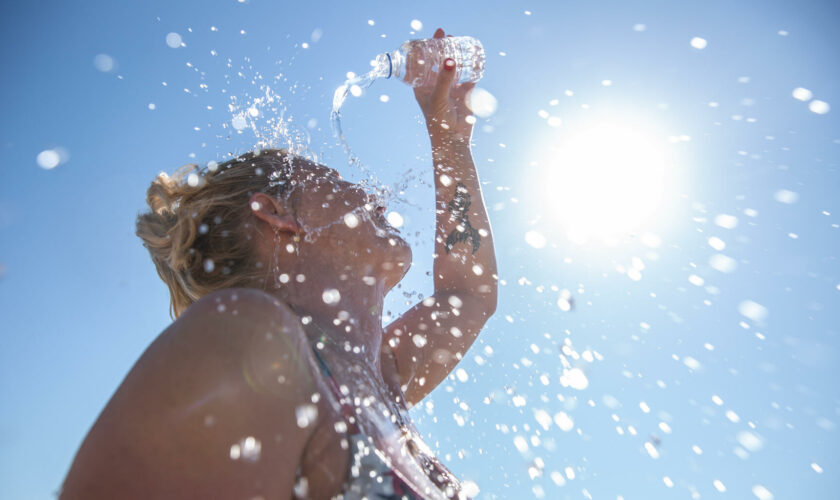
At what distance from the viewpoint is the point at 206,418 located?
1.35 meters

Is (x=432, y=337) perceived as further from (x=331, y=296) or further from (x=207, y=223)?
(x=207, y=223)

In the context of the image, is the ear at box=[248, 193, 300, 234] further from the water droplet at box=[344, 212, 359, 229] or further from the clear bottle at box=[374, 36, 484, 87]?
the clear bottle at box=[374, 36, 484, 87]

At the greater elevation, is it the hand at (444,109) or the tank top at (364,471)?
the hand at (444,109)

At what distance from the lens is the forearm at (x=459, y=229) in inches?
151

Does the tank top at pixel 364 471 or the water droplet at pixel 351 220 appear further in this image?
the water droplet at pixel 351 220

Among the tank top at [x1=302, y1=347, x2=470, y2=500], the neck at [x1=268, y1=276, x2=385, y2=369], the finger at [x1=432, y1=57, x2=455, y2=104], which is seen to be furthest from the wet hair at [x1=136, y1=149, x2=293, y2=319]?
the finger at [x1=432, y1=57, x2=455, y2=104]

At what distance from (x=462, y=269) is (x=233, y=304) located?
2451mm

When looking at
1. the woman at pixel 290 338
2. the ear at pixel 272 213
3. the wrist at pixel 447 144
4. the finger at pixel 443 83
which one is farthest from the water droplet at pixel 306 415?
the finger at pixel 443 83

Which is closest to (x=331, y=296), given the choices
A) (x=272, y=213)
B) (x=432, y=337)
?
(x=272, y=213)

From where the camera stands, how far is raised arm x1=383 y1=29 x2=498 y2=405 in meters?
3.62

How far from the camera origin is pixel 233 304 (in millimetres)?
1612

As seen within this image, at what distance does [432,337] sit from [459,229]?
3.04 ft

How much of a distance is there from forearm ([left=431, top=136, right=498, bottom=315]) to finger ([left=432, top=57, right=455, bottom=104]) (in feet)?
1.08

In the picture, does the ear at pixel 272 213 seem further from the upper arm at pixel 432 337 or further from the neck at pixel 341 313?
the upper arm at pixel 432 337
